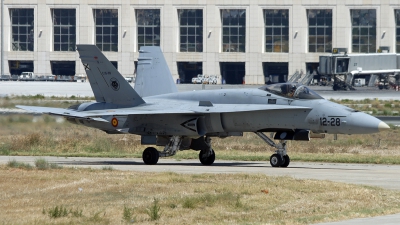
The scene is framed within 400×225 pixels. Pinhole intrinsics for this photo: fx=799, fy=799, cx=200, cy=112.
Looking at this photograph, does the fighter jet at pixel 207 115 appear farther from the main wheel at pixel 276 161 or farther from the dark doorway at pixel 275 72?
the dark doorway at pixel 275 72

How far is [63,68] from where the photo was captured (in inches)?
4097

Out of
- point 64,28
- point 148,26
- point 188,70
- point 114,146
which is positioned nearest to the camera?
point 114,146

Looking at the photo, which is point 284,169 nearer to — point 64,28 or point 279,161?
point 279,161

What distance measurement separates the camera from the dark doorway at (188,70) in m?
102

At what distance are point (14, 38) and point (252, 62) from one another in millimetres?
29869

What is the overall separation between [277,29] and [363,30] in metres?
10.1

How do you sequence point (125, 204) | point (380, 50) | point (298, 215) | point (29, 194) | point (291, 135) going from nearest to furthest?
point (298, 215)
point (125, 204)
point (29, 194)
point (291, 135)
point (380, 50)

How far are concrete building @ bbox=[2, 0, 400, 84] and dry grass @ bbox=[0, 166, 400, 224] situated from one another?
7526 centimetres

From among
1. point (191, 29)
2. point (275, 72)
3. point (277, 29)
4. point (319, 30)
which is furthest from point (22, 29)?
point (319, 30)

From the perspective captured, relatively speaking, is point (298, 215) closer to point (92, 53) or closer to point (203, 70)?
point (92, 53)

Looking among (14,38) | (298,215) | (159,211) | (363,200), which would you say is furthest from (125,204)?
(14,38)

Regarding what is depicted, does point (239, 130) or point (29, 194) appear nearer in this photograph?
point (29, 194)

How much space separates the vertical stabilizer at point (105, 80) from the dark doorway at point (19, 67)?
2998 inches

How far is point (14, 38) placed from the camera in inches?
3930
